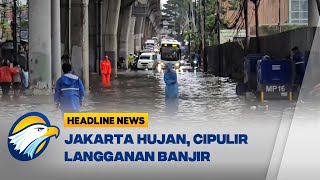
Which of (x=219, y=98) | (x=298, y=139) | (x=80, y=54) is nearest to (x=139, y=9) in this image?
(x=80, y=54)

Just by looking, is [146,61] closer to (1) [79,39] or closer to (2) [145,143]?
(1) [79,39]

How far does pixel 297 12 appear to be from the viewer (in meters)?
88.1

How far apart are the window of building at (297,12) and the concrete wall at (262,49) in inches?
1227

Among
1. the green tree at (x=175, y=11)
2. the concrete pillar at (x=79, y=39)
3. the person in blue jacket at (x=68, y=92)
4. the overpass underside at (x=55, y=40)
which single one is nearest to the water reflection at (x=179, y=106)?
the overpass underside at (x=55, y=40)

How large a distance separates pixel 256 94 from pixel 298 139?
358 inches

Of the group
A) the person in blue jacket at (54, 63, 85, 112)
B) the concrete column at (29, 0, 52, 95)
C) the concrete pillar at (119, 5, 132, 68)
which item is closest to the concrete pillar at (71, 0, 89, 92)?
the concrete column at (29, 0, 52, 95)

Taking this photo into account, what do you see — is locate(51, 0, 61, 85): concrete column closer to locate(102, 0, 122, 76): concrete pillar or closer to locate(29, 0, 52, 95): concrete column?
locate(29, 0, 52, 95): concrete column

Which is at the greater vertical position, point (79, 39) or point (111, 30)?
point (111, 30)

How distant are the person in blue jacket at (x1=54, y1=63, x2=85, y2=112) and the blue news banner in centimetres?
324

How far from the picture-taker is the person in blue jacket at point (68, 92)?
10.6 meters

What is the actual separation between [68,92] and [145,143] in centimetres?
369

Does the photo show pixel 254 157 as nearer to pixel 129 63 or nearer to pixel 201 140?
pixel 201 140

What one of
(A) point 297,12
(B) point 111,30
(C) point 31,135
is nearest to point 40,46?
(C) point 31,135

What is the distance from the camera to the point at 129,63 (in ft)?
241
